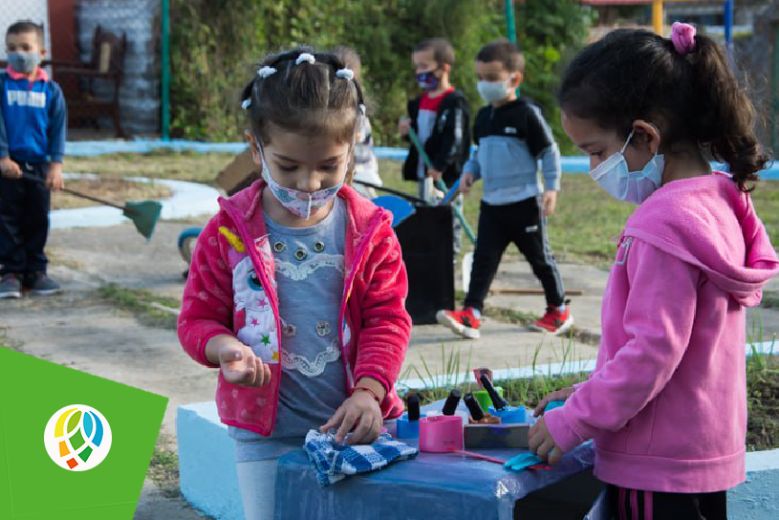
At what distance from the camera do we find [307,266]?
2.44 meters

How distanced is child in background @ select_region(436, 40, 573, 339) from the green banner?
3238mm

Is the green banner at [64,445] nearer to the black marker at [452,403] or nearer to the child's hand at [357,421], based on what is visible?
the child's hand at [357,421]

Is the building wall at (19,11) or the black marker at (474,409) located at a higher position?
the black marker at (474,409)

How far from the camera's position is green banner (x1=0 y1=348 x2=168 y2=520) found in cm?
268

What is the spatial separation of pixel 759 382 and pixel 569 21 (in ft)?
47.6

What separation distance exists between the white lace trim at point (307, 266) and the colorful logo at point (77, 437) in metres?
0.62

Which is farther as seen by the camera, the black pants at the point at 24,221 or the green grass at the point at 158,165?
the green grass at the point at 158,165

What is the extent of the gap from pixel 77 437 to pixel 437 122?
4.95 meters

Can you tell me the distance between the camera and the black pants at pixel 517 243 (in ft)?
19.3

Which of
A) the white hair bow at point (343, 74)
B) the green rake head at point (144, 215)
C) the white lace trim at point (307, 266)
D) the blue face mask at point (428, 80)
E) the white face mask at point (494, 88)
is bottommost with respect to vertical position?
the green rake head at point (144, 215)

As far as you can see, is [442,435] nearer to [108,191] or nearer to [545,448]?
[545,448]

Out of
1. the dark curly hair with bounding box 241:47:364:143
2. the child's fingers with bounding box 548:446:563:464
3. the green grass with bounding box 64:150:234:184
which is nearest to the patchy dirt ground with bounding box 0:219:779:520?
the dark curly hair with bounding box 241:47:364:143

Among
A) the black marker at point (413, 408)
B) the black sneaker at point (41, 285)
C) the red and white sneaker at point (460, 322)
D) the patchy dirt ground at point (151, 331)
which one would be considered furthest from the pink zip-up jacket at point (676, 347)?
the black sneaker at point (41, 285)

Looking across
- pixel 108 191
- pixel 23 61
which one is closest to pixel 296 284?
pixel 23 61
